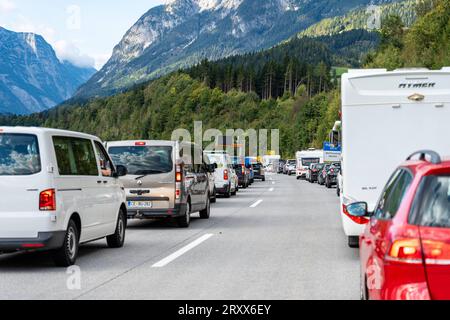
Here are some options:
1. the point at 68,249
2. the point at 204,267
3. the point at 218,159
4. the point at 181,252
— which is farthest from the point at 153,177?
the point at 218,159

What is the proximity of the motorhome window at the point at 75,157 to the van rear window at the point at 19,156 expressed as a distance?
381 millimetres

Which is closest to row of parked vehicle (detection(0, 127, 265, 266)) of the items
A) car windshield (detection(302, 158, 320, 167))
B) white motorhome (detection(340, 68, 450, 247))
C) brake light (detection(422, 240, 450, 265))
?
white motorhome (detection(340, 68, 450, 247))

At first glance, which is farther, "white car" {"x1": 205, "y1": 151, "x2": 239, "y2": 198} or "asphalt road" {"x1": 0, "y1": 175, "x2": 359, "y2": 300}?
"white car" {"x1": 205, "y1": 151, "x2": 239, "y2": 198}

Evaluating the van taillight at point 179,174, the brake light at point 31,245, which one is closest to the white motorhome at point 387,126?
the brake light at point 31,245

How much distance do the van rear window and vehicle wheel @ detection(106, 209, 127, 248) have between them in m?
3.41

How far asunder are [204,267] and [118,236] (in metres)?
3.13

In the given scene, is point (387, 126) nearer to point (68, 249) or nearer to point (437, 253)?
point (68, 249)

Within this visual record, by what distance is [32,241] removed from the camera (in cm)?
1009

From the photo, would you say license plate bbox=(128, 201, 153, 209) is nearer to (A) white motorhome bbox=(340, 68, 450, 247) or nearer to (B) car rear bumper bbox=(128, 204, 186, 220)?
(B) car rear bumper bbox=(128, 204, 186, 220)

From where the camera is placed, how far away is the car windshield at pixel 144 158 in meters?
17.1

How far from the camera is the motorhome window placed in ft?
35.2

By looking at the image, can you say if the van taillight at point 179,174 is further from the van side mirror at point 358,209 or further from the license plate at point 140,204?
the van side mirror at point 358,209

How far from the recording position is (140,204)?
17.1m
